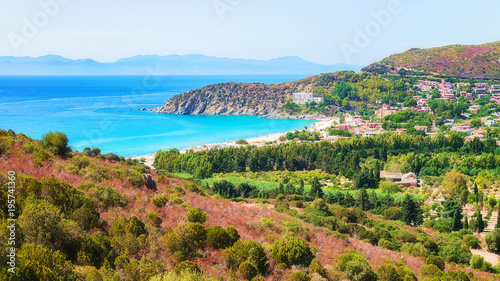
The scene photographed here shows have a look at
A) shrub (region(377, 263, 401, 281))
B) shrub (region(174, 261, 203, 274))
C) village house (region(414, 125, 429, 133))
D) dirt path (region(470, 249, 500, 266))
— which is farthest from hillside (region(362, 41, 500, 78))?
shrub (region(174, 261, 203, 274))

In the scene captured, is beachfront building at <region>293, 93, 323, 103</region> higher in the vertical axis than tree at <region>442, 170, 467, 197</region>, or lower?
higher

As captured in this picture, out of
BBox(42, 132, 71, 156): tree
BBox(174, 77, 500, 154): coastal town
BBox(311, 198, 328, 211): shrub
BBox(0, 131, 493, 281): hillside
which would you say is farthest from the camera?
BBox(174, 77, 500, 154): coastal town

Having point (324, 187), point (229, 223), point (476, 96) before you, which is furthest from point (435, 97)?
point (229, 223)

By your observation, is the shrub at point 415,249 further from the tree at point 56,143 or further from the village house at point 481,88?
the village house at point 481,88

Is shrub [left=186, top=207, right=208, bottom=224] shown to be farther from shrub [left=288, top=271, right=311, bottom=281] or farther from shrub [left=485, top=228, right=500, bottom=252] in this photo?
shrub [left=485, top=228, right=500, bottom=252]

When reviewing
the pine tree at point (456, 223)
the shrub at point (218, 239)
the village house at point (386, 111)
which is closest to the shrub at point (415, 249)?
the shrub at point (218, 239)

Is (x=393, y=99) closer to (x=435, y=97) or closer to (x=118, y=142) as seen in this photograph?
(x=435, y=97)

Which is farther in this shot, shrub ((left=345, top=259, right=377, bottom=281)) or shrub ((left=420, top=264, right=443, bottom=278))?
shrub ((left=420, top=264, right=443, bottom=278))

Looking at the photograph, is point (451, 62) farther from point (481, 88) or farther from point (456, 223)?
point (456, 223)
